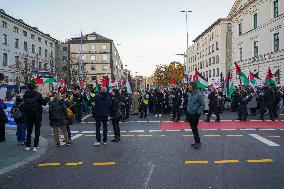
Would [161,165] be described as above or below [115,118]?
below

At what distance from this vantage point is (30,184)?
648cm

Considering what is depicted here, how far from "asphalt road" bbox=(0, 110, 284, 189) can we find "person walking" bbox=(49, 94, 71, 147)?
38 centimetres

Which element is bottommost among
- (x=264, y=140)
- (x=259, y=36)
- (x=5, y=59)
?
(x=264, y=140)

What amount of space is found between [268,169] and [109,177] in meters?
3.07

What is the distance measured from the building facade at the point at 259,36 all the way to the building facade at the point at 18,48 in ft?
82.1

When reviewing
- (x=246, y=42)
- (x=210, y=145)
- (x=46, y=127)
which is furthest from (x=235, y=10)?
(x=210, y=145)

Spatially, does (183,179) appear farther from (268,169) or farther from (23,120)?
(23,120)

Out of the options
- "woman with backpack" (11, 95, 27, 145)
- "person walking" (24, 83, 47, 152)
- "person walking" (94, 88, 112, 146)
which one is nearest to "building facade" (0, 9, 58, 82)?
"woman with backpack" (11, 95, 27, 145)

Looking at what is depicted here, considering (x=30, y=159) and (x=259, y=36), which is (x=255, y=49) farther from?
(x=30, y=159)

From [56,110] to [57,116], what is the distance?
0.66ft

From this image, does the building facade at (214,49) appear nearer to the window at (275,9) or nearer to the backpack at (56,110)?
the window at (275,9)

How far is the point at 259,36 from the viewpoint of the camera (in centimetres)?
4394

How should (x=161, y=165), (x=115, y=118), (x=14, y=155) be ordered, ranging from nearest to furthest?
(x=161, y=165)
(x=14, y=155)
(x=115, y=118)

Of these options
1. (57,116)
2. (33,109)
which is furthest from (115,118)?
(33,109)
